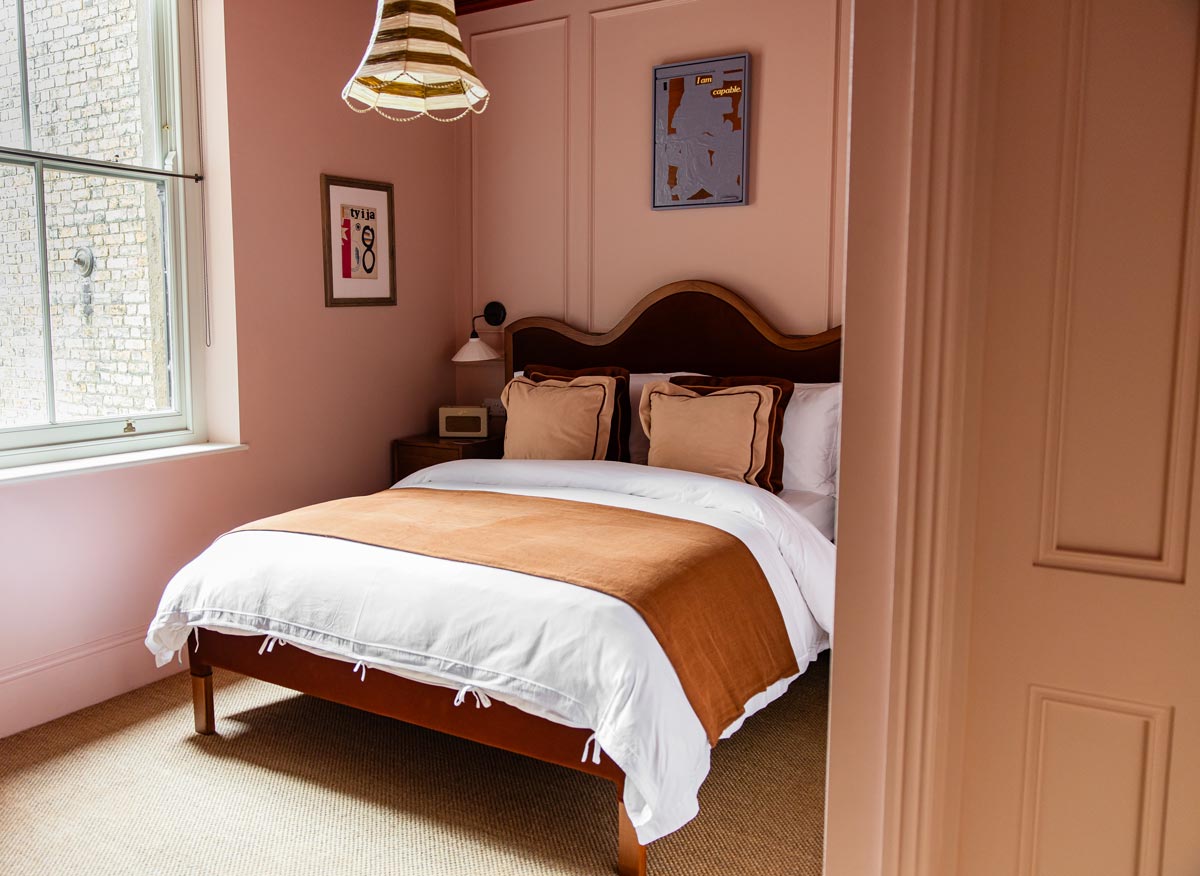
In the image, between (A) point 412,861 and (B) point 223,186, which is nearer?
(A) point 412,861

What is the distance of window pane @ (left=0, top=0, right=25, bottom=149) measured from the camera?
315 cm

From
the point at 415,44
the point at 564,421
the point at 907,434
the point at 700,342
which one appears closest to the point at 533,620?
the point at 907,434

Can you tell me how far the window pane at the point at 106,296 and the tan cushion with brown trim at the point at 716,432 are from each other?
1962 millimetres

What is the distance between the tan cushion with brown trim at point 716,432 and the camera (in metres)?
3.48

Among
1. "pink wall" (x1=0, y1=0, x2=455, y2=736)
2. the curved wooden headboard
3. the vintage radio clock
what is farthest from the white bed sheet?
"pink wall" (x1=0, y1=0, x2=455, y2=736)

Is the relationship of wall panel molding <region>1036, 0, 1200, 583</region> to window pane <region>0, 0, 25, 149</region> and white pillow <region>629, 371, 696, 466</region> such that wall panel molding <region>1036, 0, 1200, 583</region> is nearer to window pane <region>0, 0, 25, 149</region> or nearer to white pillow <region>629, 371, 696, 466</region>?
white pillow <region>629, 371, 696, 466</region>

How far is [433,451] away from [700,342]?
1318mm

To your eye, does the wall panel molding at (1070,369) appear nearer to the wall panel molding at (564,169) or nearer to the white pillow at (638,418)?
the white pillow at (638,418)

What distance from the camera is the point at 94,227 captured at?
3457 millimetres

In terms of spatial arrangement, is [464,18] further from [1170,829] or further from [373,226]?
[1170,829]

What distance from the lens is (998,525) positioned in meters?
→ 1.37

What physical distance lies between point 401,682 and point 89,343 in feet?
6.11

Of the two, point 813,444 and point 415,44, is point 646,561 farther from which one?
point 415,44

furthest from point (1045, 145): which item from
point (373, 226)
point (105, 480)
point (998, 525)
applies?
point (373, 226)
